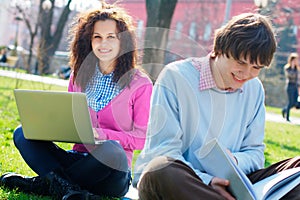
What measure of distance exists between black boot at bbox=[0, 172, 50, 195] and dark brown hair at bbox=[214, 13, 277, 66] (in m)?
1.33

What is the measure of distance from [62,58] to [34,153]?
26.3 metres

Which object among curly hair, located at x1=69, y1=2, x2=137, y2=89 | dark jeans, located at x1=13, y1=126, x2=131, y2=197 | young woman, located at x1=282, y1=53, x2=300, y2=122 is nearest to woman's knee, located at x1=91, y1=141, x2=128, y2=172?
dark jeans, located at x1=13, y1=126, x2=131, y2=197

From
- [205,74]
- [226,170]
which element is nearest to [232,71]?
[205,74]

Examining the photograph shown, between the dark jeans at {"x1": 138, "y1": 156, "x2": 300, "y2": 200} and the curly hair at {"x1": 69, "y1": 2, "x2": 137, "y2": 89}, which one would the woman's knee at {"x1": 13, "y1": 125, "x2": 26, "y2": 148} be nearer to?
the curly hair at {"x1": 69, "y1": 2, "x2": 137, "y2": 89}

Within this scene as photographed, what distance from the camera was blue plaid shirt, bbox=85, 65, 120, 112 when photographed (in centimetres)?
325

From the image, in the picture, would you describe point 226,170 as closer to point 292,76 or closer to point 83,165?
point 83,165

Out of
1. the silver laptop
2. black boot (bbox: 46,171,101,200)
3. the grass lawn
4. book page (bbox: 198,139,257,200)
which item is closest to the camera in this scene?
book page (bbox: 198,139,257,200)

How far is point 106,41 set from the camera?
3.31 m

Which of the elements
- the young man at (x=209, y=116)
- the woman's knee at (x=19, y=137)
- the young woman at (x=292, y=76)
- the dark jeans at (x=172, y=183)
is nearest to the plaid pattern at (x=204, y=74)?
the young man at (x=209, y=116)

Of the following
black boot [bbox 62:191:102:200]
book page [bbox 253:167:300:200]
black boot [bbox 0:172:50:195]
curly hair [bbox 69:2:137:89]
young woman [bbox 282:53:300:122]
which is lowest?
young woman [bbox 282:53:300:122]

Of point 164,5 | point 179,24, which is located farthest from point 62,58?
point 164,5

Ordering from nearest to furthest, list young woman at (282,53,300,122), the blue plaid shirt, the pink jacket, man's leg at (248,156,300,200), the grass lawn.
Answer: man's leg at (248,156,300,200), the pink jacket, the blue plaid shirt, the grass lawn, young woman at (282,53,300,122)

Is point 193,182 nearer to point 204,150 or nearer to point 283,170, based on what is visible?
point 204,150

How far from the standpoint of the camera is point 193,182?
235cm
